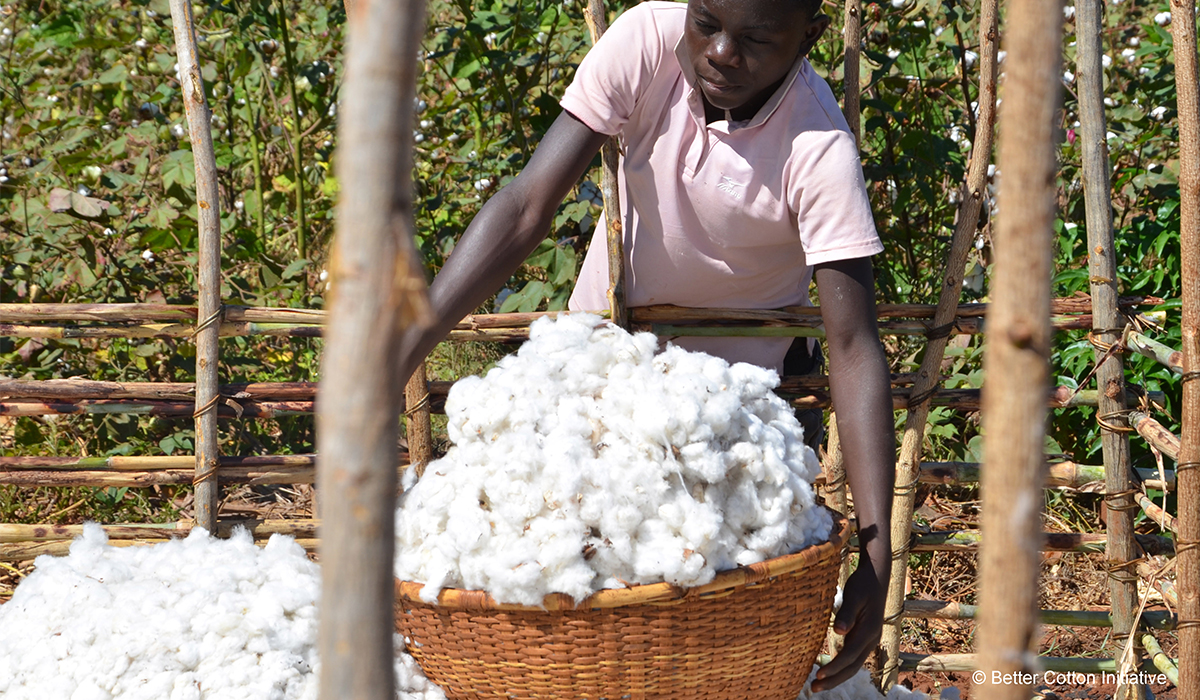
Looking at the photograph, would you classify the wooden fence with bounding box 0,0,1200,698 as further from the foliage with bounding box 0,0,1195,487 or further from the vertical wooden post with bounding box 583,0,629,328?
the foliage with bounding box 0,0,1195,487

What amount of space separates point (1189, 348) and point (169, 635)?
194 cm

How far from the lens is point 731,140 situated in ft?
6.04

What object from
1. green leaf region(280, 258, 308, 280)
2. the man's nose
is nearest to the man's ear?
the man's nose

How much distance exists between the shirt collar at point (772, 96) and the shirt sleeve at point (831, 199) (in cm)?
8

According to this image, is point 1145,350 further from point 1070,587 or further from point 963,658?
point 1070,587

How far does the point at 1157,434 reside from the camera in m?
2.08

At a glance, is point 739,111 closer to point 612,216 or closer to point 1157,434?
point 612,216

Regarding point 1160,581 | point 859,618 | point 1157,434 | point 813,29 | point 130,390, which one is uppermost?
point 813,29

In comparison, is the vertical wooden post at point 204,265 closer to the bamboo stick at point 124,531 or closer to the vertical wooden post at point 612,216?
the bamboo stick at point 124,531

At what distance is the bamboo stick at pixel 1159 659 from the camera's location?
219cm

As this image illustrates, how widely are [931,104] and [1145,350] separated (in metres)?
1.45

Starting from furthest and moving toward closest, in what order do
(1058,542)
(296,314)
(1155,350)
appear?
(1058,542), (296,314), (1155,350)

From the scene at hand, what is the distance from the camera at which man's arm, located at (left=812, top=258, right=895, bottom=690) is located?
5.28 feet

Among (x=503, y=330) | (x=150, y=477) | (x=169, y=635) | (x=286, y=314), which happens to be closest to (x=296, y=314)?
(x=286, y=314)
